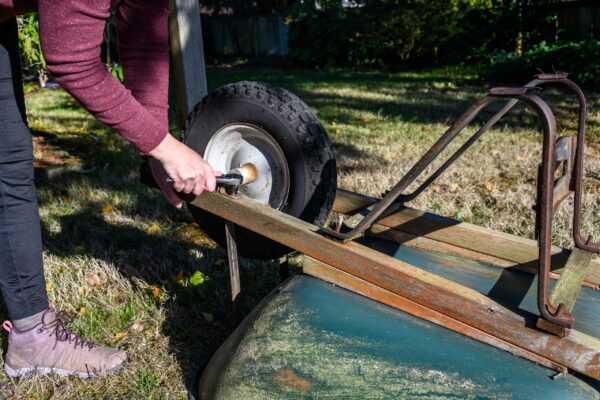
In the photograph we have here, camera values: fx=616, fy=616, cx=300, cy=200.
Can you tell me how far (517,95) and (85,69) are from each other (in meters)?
0.99

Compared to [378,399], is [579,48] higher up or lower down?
higher up

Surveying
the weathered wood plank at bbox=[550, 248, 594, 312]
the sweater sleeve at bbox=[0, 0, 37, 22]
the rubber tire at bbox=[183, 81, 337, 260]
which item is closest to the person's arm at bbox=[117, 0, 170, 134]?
the rubber tire at bbox=[183, 81, 337, 260]

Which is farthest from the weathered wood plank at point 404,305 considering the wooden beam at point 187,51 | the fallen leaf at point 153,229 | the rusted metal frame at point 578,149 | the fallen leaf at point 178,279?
the fallen leaf at point 153,229

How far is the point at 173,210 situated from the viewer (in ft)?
12.1

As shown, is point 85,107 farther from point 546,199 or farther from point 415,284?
point 546,199

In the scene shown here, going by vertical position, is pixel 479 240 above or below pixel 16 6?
below

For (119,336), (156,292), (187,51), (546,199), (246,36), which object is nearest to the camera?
(546,199)

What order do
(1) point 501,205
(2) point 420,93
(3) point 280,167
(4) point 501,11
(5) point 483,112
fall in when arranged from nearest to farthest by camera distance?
(3) point 280,167 < (1) point 501,205 < (5) point 483,112 < (2) point 420,93 < (4) point 501,11

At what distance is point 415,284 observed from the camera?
5.16ft

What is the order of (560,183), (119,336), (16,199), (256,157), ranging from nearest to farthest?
(560,183)
(16,199)
(256,157)
(119,336)

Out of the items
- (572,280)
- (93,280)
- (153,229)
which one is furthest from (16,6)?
(153,229)

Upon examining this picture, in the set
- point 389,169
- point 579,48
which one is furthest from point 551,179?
point 579,48

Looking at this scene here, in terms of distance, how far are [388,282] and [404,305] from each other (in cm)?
7

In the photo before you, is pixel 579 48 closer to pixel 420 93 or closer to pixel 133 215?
pixel 420 93
